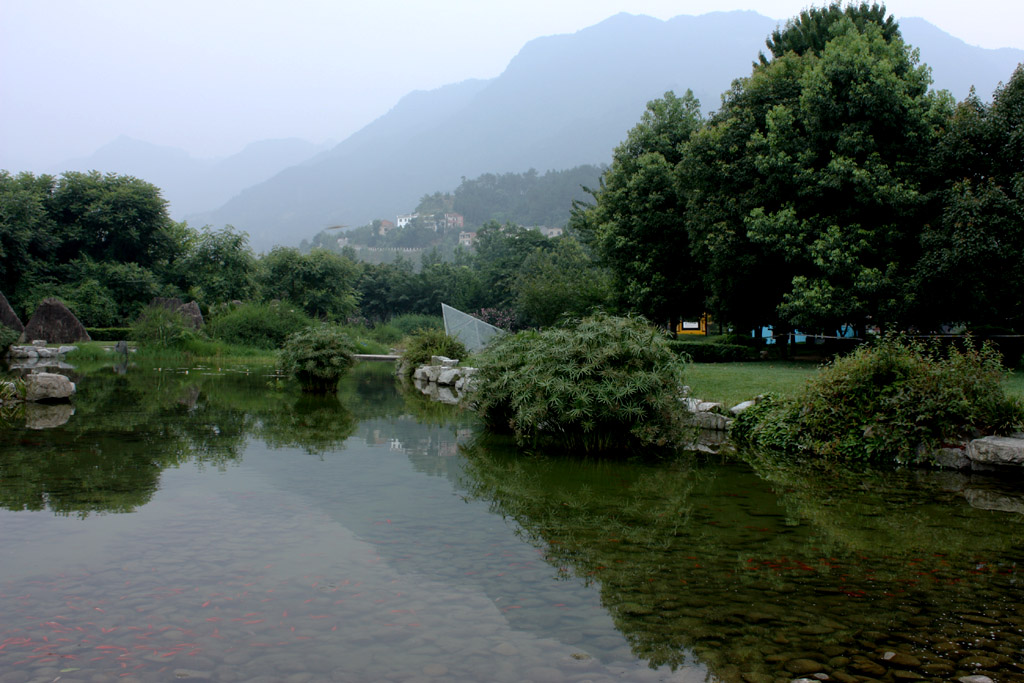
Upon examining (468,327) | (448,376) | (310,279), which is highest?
(310,279)

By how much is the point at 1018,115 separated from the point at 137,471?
58.6 ft

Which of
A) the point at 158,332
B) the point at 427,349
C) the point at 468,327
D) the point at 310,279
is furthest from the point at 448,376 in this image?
the point at 310,279

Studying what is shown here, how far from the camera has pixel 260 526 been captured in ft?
17.5

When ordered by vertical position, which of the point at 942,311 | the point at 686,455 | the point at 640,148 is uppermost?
the point at 640,148

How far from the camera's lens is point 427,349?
19969mm

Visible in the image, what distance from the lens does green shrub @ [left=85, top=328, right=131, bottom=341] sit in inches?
1144

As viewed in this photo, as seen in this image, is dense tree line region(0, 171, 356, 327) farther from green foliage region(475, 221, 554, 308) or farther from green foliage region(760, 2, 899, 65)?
green foliage region(760, 2, 899, 65)

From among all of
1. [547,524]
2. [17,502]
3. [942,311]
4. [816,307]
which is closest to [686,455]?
[547,524]

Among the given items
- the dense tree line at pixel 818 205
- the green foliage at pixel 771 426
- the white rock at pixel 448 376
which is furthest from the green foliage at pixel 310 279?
the green foliage at pixel 771 426

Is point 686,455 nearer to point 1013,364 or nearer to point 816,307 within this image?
point 816,307

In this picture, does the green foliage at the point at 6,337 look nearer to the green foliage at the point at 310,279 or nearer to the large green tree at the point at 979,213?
the green foliage at the point at 310,279

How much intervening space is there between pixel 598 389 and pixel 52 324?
2647 centimetres

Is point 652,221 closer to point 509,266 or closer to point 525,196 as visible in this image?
point 509,266

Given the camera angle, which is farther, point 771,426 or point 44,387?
point 44,387
